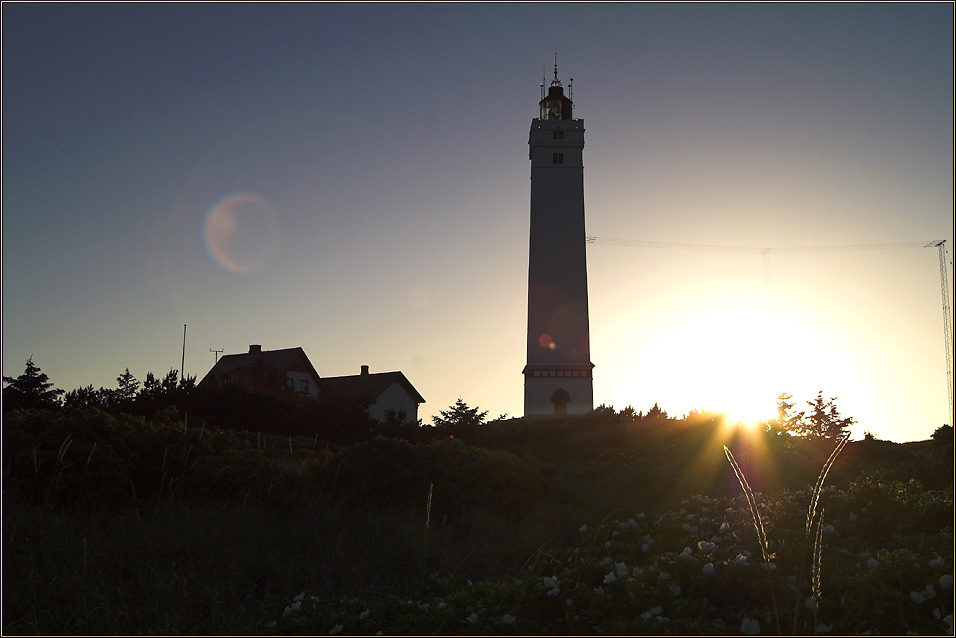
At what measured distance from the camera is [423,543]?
8.04 metres

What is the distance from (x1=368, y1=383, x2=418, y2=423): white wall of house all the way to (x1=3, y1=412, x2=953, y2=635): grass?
103 ft

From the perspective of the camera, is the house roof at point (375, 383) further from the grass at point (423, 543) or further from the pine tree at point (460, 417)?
the grass at point (423, 543)

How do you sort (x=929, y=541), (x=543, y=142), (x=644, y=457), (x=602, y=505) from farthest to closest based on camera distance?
1. (x=543, y=142)
2. (x=644, y=457)
3. (x=602, y=505)
4. (x=929, y=541)

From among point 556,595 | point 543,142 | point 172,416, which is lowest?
point 556,595

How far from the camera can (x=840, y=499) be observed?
7855 mm

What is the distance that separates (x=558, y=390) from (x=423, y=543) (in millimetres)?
21561

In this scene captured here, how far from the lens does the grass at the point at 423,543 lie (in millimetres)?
5168

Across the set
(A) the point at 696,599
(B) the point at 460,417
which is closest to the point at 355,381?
(B) the point at 460,417

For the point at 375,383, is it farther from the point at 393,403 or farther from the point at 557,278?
the point at 557,278

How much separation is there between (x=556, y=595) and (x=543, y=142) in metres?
28.0

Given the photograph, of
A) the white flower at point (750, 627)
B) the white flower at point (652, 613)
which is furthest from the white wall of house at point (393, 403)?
the white flower at point (750, 627)

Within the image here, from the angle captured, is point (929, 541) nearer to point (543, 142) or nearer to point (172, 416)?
point (172, 416)

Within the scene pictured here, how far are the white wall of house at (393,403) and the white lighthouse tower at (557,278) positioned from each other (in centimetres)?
1675

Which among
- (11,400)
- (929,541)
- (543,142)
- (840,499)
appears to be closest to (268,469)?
(840,499)
